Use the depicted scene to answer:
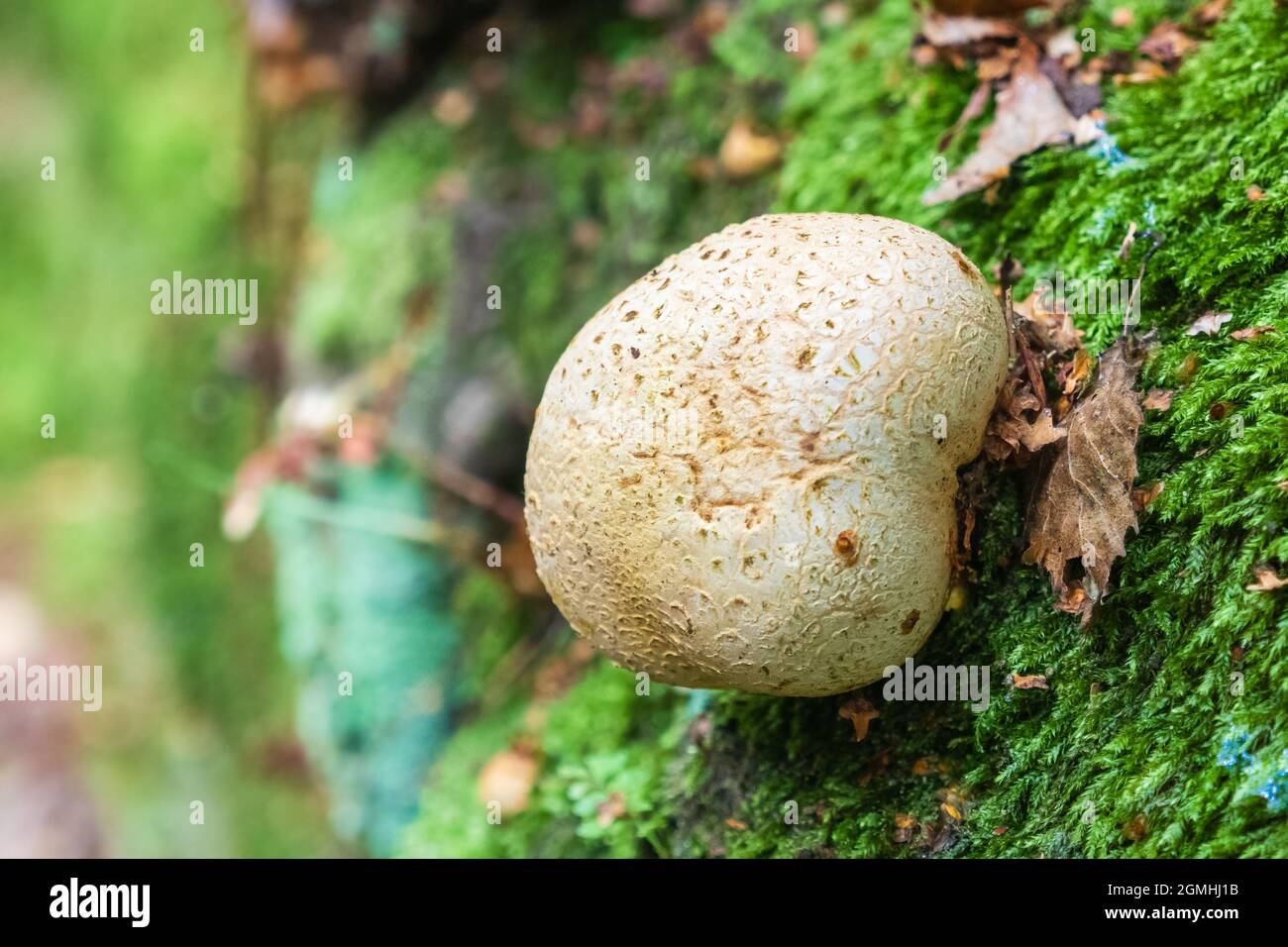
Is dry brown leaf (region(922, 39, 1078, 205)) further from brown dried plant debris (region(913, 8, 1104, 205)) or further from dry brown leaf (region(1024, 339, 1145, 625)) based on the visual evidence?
dry brown leaf (region(1024, 339, 1145, 625))

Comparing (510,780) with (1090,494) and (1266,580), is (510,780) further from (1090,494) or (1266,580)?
(1266,580)

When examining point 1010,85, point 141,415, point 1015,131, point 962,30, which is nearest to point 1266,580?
point 1015,131
